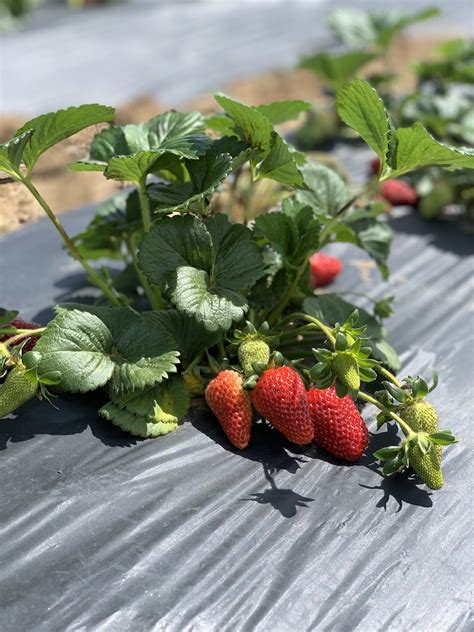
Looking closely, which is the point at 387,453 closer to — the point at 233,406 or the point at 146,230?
the point at 233,406

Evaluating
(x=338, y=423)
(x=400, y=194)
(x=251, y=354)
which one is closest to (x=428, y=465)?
(x=338, y=423)

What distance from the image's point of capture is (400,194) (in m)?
3.16

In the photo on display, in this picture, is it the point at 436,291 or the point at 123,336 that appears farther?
the point at 436,291

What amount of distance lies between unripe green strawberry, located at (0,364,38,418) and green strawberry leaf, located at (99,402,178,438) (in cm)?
15

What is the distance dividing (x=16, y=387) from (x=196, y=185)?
1.79 ft

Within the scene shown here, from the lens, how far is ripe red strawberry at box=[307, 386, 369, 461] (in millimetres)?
1639

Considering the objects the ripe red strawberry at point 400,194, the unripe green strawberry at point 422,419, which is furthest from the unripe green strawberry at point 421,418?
the ripe red strawberry at point 400,194

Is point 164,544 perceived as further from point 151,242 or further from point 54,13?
point 54,13

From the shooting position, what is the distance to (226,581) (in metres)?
1.40

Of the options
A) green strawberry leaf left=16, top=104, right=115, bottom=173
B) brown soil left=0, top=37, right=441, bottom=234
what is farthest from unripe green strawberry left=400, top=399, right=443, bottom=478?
brown soil left=0, top=37, right=441, bottom=234

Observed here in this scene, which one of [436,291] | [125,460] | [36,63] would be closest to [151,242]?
[125,460]

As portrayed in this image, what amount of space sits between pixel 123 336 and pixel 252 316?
36 cm

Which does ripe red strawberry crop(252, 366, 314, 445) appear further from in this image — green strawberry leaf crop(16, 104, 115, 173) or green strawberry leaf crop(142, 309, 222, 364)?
green strawberry leaf crop(16, 104, 115, 173)

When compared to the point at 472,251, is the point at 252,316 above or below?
above
